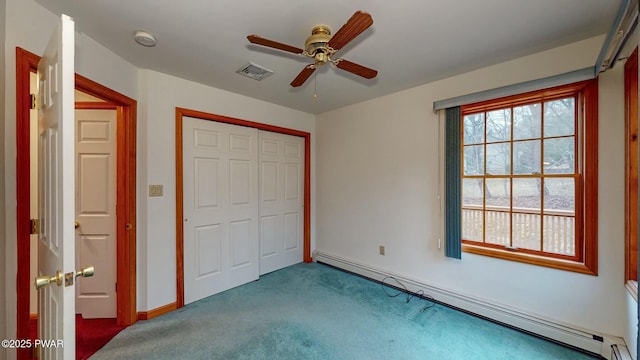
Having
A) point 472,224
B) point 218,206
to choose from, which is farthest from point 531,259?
point 218,206

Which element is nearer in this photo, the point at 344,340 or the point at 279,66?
the point at 344,340

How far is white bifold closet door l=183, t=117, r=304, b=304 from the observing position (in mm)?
2666

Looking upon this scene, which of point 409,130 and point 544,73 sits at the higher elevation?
point 544,73

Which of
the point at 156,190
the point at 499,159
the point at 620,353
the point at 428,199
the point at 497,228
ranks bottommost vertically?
the point at 620,353

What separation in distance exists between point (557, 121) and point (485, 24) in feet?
3.59

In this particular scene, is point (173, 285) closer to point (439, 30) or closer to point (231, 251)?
point (231, 251)

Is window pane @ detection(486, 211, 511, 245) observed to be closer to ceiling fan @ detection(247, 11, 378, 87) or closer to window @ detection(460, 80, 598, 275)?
Answer: window @ detection(460, 80, 598, 275)

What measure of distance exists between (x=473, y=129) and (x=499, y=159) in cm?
39

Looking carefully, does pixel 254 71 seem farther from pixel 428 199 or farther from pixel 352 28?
pixel 428 199

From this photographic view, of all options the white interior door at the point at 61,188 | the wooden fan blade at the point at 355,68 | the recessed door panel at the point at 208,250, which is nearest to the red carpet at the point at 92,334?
the recessed door panel at the point at 208,250

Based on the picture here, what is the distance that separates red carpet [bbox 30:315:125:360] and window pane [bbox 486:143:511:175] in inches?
146

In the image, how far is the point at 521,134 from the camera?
2.19 meters

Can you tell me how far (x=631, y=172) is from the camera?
5.35 feet

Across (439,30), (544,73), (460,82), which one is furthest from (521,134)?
(439,30)
